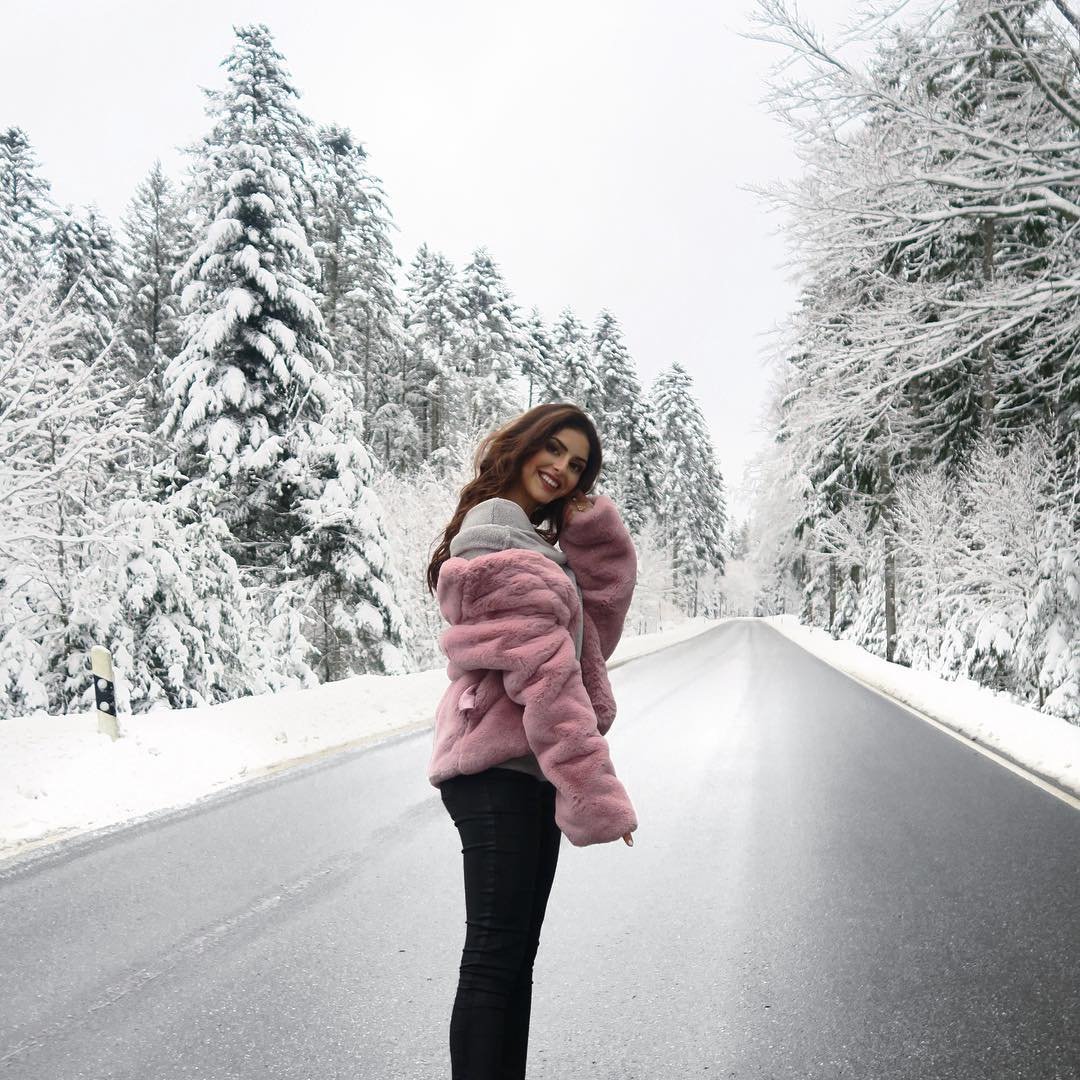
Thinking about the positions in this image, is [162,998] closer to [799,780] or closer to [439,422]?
[799,780]

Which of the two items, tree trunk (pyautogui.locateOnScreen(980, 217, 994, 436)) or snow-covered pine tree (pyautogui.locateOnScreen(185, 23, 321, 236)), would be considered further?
snow-covered pine tree (pyautogui.locateOnScreen(185, 23, 321, 236))

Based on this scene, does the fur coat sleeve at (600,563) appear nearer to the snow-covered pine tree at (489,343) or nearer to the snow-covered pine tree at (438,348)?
the snow-covered pine tree at (489,343)

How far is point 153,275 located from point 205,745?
81.4 ft

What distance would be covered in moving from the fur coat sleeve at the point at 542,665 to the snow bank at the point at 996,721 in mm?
7166

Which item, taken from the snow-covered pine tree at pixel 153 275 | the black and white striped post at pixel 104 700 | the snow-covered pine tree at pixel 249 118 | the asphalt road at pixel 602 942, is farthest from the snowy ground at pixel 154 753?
the snow-covered pine tree at pixel 153 275

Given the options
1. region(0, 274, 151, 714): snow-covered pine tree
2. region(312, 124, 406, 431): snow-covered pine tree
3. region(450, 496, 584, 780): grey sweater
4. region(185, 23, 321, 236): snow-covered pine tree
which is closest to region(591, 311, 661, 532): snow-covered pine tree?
region(312, 124, 406, 431): snow-covered pine tree

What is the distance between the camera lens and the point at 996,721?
38.1 feet

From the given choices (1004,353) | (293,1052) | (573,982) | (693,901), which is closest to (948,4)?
(1004,353)

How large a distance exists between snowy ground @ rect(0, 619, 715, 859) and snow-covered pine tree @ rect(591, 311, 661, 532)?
3510 cm

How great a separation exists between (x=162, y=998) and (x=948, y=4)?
10463 mm

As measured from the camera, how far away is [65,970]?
143 inches

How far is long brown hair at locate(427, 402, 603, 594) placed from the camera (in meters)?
2.43

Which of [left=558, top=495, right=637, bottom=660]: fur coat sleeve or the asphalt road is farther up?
[left=558, top=495, right=637, bottom=660]: fur coat sleeve

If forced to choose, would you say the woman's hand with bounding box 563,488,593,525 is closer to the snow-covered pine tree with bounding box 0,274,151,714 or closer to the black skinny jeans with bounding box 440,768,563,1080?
the black skinny jeans with bounding box 440,768,563,1080
